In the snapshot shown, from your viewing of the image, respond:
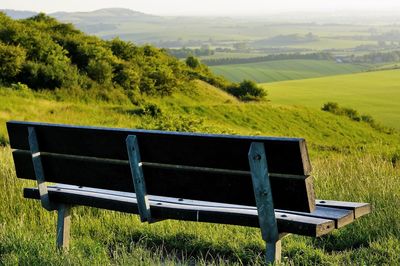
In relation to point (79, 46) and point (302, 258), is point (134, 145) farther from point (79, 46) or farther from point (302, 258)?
point (79, 46)

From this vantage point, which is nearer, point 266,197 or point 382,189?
point 266,197

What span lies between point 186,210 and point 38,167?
133cm

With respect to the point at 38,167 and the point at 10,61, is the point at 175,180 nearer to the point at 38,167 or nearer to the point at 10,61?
the point at 38,167

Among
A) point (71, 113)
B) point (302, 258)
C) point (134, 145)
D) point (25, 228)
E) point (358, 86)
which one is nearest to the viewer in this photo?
point (134, 145)

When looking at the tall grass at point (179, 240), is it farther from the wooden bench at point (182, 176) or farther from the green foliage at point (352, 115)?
the green foliage at point (352, 115)

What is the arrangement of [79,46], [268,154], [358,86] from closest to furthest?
[268,154], [79,46], [358,86]

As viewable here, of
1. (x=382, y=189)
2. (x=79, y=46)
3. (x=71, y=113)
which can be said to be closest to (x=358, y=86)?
(x=79, y=46)

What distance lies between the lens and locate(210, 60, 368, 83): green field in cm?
12950

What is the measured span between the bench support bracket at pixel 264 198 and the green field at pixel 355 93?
65117mm

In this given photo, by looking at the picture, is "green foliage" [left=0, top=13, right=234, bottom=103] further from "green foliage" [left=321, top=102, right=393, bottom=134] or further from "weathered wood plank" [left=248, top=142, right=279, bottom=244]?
"weathered wood plank" [left=248, top=142, right=279, bottom=244]

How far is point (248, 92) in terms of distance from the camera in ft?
183

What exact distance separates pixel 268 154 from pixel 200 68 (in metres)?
57.0

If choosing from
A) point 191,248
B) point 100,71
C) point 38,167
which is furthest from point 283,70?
point 38,167

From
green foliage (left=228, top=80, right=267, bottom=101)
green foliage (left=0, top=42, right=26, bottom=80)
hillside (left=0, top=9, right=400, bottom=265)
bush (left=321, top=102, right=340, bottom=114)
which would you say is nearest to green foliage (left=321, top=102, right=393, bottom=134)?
bush (left=321, top=102, right=340, bottom=114)
